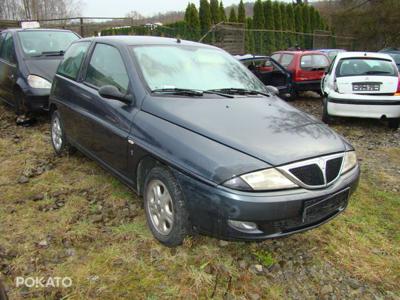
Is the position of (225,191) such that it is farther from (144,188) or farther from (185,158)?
(144,188)

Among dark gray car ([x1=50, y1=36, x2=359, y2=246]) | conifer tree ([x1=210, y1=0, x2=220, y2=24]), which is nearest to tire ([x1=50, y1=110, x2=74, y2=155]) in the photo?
dark gray car ([x1=50, y1=36, x2=359, y2=246])

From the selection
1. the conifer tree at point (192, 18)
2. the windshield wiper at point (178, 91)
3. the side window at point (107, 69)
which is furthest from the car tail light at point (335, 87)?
the conifer tree at point (192, 18)

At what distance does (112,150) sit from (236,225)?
5.32 ft

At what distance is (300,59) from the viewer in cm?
1110

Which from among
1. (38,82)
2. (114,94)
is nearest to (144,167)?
(114,94)

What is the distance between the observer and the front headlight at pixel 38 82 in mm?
6754

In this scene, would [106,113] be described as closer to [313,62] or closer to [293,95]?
[293,95]

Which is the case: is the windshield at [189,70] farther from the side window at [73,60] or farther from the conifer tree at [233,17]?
the conifer tree at [233,17]

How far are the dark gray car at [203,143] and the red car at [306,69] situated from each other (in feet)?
22.5

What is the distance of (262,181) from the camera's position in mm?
2650

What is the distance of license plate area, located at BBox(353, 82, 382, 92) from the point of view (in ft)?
24.5

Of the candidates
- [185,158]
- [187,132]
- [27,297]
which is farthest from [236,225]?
[27,297]

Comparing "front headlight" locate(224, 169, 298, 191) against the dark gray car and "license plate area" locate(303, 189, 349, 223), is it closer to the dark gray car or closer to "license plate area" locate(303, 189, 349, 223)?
the dark gray car

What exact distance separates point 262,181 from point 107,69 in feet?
7.26
